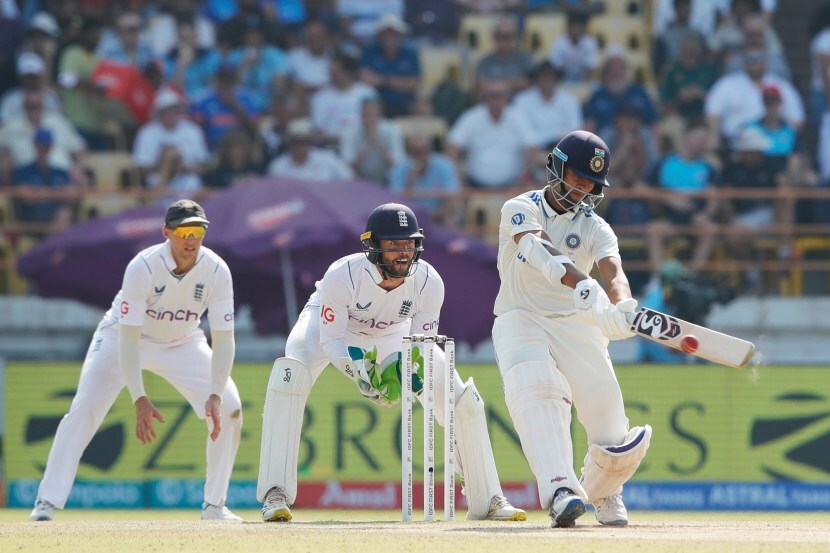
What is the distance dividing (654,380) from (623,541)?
6364mm

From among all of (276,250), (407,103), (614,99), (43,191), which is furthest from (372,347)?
(407,103)

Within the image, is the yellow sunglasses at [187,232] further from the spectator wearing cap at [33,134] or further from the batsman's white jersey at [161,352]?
the spectator wearing cap at [33,134]

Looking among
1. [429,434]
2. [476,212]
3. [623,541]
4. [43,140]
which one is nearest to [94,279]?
[43,140]

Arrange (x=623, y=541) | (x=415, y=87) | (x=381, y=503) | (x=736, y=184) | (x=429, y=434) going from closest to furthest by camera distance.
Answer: (x=623, y=541) → (x=429, y=434) → (x=381, y=503) → (x=736, y=184) → (x=415, y=87)

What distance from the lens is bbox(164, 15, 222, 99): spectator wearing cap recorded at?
57.7 ft

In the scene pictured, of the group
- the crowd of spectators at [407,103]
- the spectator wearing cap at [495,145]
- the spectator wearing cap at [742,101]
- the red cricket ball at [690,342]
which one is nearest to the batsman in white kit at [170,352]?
the red cricket ball at [690,342]

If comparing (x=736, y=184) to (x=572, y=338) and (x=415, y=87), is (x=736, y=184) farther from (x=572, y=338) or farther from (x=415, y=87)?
(x=572, y=338)

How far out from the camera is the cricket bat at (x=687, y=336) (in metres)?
7.25

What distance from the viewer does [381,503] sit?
13055 mm

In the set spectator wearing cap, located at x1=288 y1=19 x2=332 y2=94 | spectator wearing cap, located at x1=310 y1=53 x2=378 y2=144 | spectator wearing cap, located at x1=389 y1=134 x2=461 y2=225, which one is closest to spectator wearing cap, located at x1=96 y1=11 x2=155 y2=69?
spectator wearing cap, located at x1=288 y1=19 x2=332 y2=94

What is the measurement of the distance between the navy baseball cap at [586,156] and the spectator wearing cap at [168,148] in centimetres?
898

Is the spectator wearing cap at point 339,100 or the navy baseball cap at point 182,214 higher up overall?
the spectator wearing cap at point 339,100

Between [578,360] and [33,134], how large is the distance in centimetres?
1011

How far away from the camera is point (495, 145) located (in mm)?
16359
